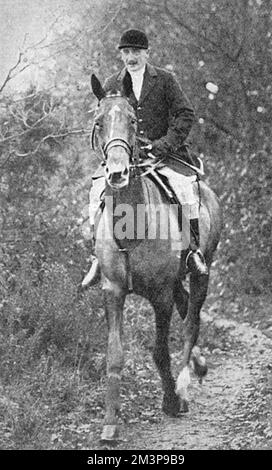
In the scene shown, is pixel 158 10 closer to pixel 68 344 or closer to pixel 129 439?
pixel 68 344

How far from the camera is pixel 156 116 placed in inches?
319

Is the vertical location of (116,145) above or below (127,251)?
above

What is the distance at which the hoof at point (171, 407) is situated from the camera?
791cm

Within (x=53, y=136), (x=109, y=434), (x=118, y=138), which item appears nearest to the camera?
(x=118, y=138)

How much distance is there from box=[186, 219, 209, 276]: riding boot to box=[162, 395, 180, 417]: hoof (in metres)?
1.15

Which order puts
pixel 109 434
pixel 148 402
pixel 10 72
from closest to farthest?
1. pixel 109 434
2. pixel 148 402
3. pixel 10 72

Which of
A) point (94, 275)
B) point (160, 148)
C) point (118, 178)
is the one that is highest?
point (160, 148)

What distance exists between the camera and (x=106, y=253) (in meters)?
7.40

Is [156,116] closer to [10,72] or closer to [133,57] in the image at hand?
[133,57]

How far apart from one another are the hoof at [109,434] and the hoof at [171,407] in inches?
34.9

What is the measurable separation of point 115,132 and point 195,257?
5.79 ft

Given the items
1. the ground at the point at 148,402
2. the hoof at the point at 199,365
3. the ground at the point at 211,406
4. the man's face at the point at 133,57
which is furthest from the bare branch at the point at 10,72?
the hoof at the point at 199,365

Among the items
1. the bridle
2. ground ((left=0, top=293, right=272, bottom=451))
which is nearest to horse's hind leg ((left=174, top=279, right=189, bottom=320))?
ground ((left=0, top=293, right=272, bottom=451))

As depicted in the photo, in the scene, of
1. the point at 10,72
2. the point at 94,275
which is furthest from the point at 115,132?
the point at 10,72
